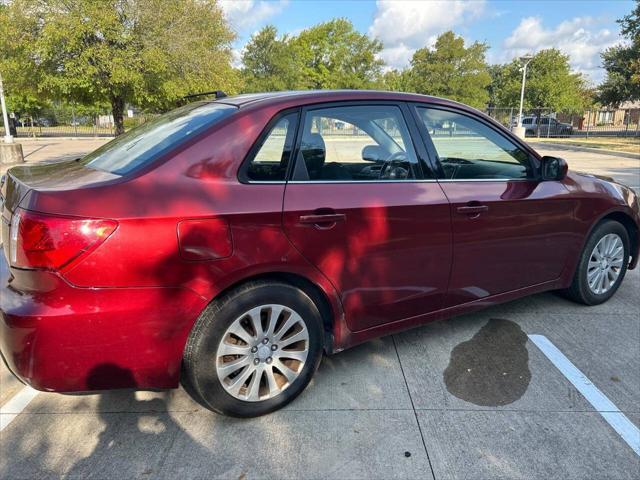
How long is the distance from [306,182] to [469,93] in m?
52.6

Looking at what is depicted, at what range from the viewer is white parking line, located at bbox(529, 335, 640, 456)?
2576mm

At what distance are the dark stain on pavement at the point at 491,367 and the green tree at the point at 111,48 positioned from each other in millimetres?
11320

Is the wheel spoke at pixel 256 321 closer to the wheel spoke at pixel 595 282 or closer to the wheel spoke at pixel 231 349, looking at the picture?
the wheel spoke at pixel 231 349

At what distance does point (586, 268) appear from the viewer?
3.93 meters

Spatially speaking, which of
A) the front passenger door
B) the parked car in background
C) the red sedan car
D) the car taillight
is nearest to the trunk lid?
the red sedan car

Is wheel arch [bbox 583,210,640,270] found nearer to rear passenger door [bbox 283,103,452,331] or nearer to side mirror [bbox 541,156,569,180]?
side mirror [bbox 541,156,569,180]

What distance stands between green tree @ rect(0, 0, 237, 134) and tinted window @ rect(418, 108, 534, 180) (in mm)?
10799

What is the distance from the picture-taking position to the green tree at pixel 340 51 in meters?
54.5

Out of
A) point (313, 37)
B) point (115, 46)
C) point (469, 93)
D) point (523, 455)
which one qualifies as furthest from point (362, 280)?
point (313, 37)

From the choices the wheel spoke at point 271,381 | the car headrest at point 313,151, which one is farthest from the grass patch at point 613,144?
the wheel spoke at point 271,381

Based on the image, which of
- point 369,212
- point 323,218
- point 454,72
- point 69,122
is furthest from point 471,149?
point 69,122

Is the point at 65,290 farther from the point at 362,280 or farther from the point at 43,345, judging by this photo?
the point at 362,280

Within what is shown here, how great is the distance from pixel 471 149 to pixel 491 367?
4.90 feet

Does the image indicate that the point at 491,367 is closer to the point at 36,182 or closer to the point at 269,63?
the point at 36,182
